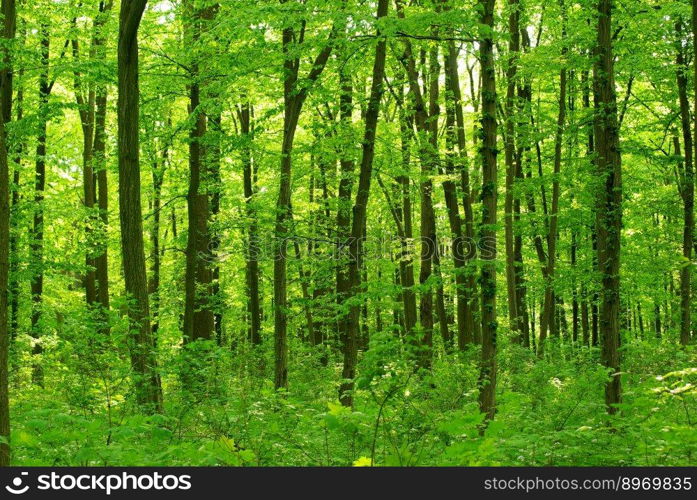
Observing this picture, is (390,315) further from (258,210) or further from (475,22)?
(475,22)

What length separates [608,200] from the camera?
10750 millimetres

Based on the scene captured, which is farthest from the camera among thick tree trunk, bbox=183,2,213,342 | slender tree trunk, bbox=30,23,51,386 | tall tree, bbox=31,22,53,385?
slender tree trunk, bbox=30,23,51,386

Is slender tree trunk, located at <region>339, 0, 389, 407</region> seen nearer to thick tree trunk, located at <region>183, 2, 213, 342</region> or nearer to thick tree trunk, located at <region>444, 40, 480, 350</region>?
thick tree trunk, located at <region>183, 2, 213, 342</region>

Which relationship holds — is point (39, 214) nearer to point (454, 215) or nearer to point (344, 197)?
point (344, 197)

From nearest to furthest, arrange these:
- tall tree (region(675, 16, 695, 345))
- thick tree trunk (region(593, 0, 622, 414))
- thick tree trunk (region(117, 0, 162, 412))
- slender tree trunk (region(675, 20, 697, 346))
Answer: thick tree trunk (region(117, 0, 162, 412))
thick tree trunk (region(593, 0, 622, 414))
tall tree (region(675, 16, 695, 345))
slender tree trunk (region(675, 20, 697, 346))

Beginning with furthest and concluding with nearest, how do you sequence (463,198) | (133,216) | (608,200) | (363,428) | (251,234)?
(463,198) < (251,234) < (608,200) < (133,216) < (363,428)

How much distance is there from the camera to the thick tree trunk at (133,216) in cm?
981

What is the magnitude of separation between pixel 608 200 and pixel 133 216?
25.8ft

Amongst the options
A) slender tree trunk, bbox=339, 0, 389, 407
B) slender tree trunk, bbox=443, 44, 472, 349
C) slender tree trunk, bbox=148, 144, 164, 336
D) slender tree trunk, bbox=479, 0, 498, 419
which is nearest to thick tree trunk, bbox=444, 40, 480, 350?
slender tree trunk, bbox=443, 44, 472, 349

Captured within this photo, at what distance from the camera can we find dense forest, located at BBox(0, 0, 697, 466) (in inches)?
288

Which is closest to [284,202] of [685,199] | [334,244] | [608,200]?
[334,244]

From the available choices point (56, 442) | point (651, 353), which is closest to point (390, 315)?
point (651, 353)

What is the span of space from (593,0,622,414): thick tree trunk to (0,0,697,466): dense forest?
40mm

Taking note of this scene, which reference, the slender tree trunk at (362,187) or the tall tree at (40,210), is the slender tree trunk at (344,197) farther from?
the tall tree at (40,210)
